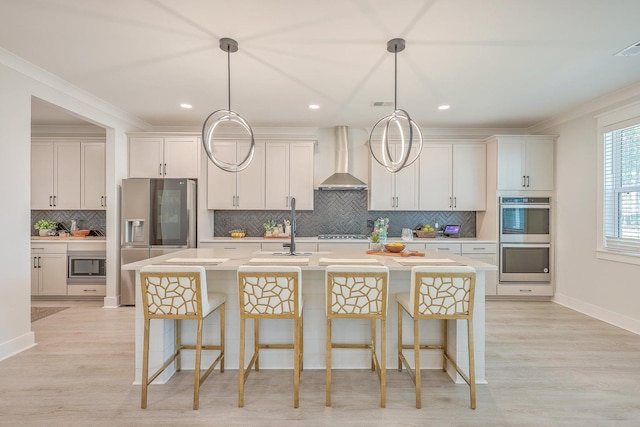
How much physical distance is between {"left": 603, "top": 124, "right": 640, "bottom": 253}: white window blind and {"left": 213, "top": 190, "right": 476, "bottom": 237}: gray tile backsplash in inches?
68.1

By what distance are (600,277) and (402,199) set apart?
258cm

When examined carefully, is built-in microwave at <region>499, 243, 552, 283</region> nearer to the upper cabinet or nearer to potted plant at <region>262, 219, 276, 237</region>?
potted plant at <region>262, 219, 276, 237</region>

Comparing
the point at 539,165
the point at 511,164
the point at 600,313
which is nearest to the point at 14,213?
the point at 511,164

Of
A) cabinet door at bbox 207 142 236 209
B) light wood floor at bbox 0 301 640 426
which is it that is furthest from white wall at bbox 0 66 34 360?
cabinet door at bbox 207 142 236 209

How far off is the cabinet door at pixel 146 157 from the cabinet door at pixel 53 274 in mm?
1571

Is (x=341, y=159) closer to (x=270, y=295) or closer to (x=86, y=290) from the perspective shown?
(x=270, y=295)

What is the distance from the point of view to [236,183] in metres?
4.95

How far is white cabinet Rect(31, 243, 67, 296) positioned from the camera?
456cm

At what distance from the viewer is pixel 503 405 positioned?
218 cm

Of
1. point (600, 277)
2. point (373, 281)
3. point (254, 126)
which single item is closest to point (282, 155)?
point (254, 126)

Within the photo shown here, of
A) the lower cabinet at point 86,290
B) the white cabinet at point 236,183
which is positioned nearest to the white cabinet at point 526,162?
the white cabinet at point 236,183

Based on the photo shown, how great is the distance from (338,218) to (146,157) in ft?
9.86

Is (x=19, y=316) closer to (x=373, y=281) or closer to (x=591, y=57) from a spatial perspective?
(x=373, y=281)

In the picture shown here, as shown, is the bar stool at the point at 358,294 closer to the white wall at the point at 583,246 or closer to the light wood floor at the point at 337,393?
the light wood floor at the point at 337,393
